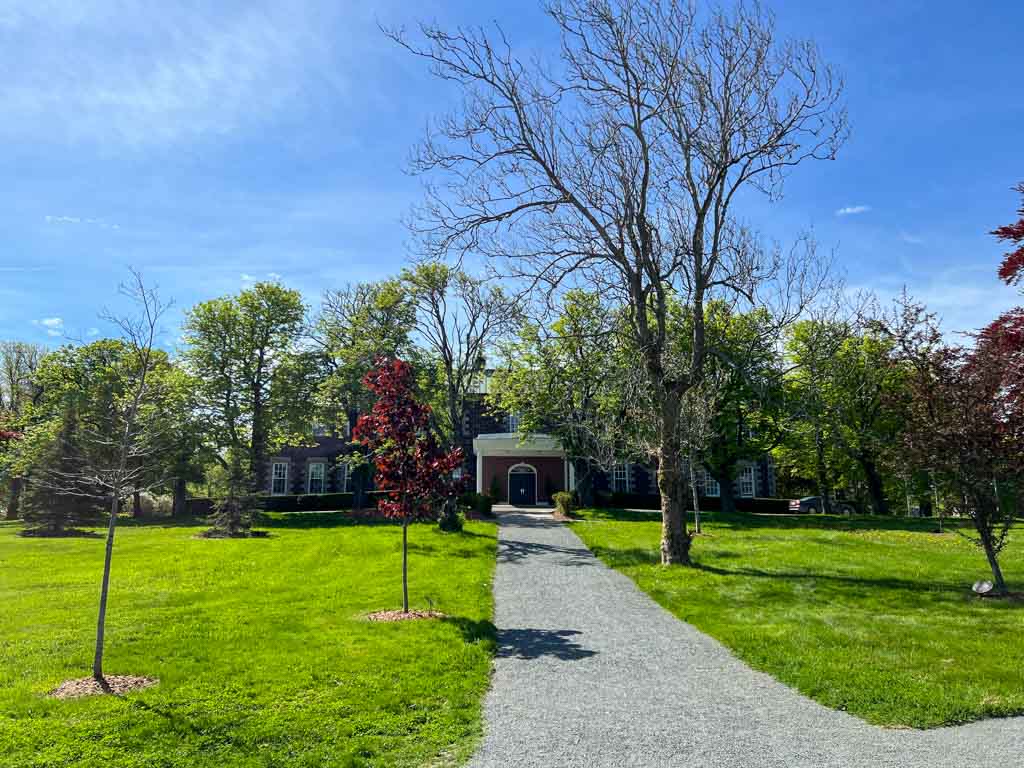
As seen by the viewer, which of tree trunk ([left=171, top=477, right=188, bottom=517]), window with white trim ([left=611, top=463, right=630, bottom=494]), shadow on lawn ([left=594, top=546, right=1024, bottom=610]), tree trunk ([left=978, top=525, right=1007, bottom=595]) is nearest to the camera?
shadow on lawn ([left=594, top=546, right=1024, bottom=610])

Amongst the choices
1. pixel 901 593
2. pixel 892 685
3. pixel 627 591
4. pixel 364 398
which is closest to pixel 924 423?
pixel 901 593

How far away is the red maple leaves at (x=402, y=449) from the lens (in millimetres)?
11555

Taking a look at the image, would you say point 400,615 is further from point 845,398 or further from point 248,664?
point 845,398

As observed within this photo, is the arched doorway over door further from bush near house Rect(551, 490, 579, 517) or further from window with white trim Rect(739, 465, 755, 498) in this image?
window with white trim Rect(739, 465, 755, 498)

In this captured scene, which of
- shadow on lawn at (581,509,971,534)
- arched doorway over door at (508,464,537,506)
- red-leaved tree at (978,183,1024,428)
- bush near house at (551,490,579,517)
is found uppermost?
red-leaved tree at (978,183,1024,428)

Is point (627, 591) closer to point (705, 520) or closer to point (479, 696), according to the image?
point (479, 696)

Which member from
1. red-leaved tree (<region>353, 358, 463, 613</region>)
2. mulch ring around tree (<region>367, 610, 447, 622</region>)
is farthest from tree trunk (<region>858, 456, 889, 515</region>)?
mulch ring around tree (<region>367, 610, 447, 622</region>)

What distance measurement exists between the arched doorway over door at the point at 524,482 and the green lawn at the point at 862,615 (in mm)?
18322

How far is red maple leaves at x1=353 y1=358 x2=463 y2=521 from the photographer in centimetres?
1155

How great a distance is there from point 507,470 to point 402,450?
29673mm

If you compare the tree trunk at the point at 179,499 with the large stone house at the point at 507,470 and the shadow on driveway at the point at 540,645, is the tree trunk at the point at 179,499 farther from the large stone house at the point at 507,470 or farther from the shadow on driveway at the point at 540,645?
the shadow on driveway at the point at 540,645

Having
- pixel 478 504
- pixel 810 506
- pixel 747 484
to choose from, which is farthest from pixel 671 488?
pixel 747 484

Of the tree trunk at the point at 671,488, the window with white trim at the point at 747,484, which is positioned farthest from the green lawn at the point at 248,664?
the window with white trim at the point at 747,484

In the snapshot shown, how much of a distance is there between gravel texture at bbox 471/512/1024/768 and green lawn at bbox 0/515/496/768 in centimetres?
49
